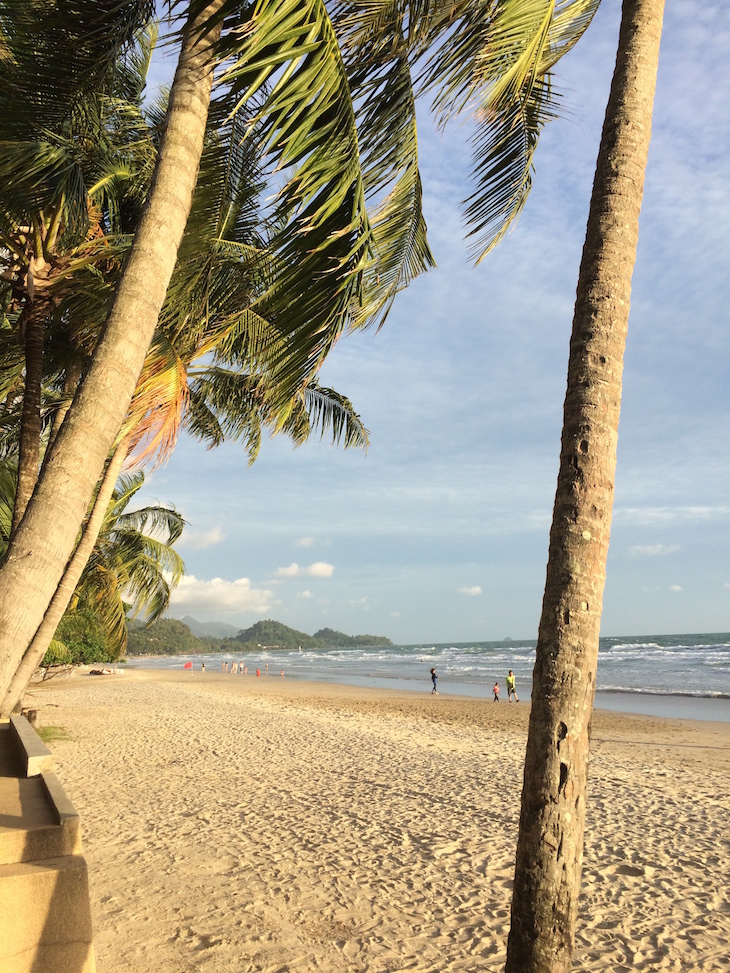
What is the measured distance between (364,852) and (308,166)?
5.97m

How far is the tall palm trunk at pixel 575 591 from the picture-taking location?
2426 mm

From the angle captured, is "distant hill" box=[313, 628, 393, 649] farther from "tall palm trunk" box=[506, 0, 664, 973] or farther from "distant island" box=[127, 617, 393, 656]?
"tall palm trunk" box=[506, 0, 664, 973]

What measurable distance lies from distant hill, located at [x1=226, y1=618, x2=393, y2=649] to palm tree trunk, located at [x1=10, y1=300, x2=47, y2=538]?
482ft

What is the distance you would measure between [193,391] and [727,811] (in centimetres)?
1026

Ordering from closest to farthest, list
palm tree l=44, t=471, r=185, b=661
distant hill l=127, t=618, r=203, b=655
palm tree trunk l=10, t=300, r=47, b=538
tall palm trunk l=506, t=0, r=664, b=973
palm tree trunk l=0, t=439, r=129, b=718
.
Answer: tall palm trunk l=506, t=0, r=664, b=973
palm tree trunk l=10, t=300, r=47, b=538
palm tree trunk l=0, t=439, r=129, b=718
palm tree l=44, t=471, r=185, b=661
distant hill l=127, t=618, r=203, b=655

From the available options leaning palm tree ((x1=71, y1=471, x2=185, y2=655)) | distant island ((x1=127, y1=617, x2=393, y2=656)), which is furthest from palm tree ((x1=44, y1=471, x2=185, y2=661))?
distant island ((x1=127, y1=617, x2=393, y2=656))

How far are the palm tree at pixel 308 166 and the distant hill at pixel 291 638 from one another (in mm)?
150870

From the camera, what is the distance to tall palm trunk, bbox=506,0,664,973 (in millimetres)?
2426

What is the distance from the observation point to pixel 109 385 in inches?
111

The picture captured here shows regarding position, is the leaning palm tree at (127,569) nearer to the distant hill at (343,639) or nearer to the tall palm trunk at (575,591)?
the tall palm trunk at (575,591)

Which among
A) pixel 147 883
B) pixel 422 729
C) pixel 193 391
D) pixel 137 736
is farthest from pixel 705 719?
pixel 147 883

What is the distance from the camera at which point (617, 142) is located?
9.46 ft

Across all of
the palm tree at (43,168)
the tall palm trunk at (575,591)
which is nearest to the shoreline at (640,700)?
the palm tree at (43,168)

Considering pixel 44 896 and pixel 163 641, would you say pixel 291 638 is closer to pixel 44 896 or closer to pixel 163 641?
pixel 163 641
